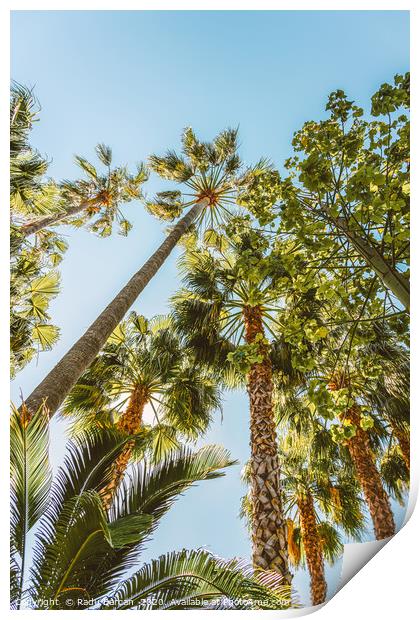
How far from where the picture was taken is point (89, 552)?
2.22 m

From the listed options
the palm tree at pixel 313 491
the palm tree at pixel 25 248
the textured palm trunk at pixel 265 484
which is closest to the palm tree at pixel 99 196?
the palm tree at pixel 25 248

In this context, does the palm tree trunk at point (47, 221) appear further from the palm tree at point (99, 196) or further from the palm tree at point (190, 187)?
the palm tree at point (190, 187)

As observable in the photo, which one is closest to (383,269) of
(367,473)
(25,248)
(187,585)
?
(187,585)

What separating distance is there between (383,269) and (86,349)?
262 cm

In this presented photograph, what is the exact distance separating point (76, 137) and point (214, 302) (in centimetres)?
324

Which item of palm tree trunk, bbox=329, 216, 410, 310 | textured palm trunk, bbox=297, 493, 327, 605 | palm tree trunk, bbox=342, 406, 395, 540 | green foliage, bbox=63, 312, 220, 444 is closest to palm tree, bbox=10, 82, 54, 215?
green foliage, bbox=63, 312, 220, 444

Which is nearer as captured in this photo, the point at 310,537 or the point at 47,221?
the point at 47,221

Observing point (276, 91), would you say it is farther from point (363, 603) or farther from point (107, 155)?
point (363, 603)

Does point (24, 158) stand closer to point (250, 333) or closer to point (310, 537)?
point (250, 333)

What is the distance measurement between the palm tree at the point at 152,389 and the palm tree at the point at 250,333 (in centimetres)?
36

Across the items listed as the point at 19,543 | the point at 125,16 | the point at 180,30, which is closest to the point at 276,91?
the point at 180,30

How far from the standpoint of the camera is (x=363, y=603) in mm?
2463

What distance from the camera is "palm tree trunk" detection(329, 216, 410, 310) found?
2.33 m

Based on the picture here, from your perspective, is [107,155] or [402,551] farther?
[107,155]
